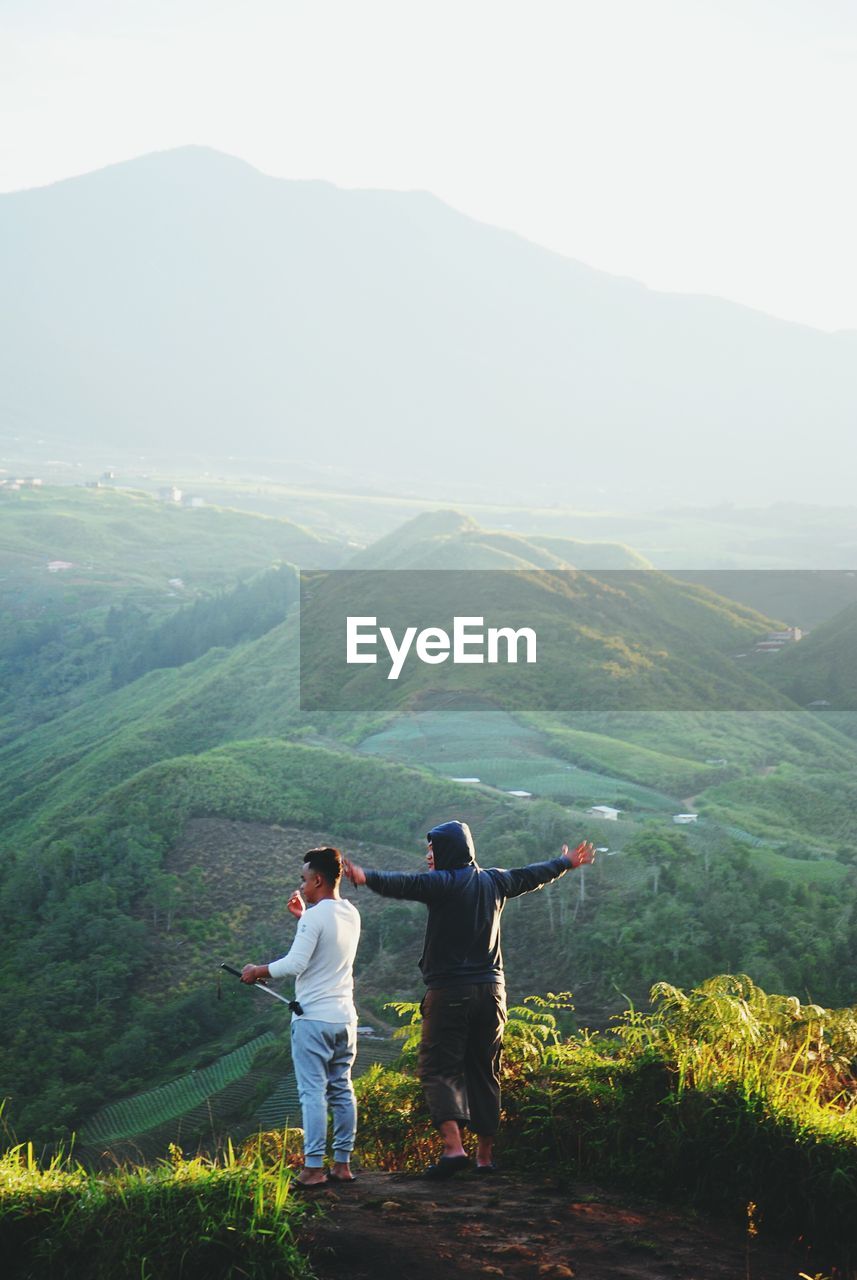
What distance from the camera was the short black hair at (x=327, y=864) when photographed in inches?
184

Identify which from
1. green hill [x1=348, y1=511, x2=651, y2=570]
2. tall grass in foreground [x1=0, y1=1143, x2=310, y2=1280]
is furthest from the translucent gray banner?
tall grass in foreground [x1=0, y1=1143, x2=310, y2=1280]

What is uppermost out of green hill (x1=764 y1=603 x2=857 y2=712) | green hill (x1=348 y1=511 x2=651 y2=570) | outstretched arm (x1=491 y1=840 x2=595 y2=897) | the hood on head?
green hill (x1=348 y1=511 x2=651 y2=570)

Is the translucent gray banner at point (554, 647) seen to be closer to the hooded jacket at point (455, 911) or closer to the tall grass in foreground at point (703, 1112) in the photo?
the tall grass in foreground at point (703, 1112)

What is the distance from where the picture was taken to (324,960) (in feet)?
15.3

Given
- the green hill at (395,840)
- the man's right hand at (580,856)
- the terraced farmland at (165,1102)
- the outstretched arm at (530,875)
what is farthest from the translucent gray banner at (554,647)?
the outstretched arm at (530,875)

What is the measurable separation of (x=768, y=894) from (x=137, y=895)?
8.72 meters

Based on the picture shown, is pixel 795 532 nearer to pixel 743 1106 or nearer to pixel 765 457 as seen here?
pixel 765 457

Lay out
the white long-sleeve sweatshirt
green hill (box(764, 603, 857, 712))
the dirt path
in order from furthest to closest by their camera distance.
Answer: green hill (box(764, 603, 857, 712)) < the white long-sleeve sweatshirt < the dirt path

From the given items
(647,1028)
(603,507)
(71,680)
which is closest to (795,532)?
(603,507)

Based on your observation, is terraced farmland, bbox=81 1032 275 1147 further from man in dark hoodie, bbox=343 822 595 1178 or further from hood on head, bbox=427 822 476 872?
hood on head, bbox=427 822 476 872

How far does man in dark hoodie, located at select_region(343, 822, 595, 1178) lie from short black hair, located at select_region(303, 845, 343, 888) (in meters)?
0.10

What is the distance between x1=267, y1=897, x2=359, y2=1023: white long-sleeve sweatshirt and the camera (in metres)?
4.62

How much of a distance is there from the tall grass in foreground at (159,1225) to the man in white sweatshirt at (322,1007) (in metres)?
0.64

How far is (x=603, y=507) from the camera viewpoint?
150 meters
